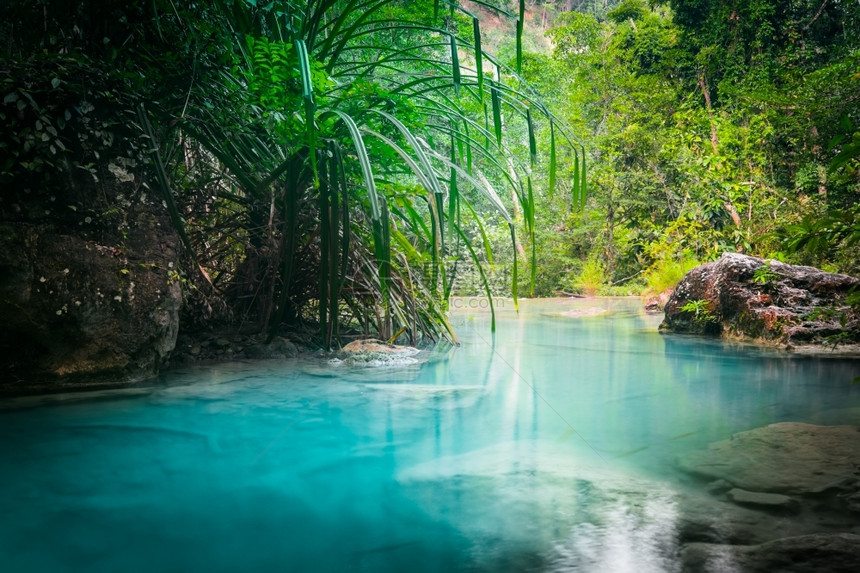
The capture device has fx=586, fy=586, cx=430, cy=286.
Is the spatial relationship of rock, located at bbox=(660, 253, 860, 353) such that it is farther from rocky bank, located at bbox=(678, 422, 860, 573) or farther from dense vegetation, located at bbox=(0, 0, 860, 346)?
rocky bank, located at bbox=(678, 422, 860, 573)

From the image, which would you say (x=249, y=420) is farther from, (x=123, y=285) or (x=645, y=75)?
Answer: (x=645, y=75)

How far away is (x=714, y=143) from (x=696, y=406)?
21.5 feet

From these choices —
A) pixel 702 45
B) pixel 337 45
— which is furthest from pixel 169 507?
pixel 702 45

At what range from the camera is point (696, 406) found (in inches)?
70.2

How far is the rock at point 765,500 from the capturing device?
97 centimetres

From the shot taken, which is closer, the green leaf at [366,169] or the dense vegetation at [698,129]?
the green leaf at [366,169]

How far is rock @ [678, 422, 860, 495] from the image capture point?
108 cm

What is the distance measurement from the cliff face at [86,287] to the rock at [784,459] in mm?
1817

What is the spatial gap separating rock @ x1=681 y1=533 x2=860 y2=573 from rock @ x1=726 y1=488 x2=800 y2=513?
14 cm

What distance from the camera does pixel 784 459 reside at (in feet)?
3.96

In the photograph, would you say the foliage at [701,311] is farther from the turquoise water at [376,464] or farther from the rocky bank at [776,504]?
the rocky bank at [776,504]

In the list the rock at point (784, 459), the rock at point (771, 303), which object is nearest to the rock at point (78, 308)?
the rock at point (784, 459)

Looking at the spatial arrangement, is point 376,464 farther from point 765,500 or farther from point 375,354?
point 375,354

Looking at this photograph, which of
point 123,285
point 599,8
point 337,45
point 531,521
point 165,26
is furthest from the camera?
point 599,8
